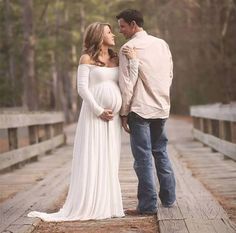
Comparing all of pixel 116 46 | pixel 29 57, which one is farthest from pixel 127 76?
pixel 116 46

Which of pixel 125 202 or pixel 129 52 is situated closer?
pixel 129 52

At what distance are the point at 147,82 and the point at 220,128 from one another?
22.0 feet

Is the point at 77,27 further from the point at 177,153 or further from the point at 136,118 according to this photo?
the point at 136,118

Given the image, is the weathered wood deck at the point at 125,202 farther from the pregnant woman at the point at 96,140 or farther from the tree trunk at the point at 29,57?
the tree trunk at the point at 29,57

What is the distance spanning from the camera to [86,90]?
580cm

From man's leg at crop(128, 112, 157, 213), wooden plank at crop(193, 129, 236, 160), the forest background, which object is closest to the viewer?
man's leg at crop(128, 112, 157, 213)

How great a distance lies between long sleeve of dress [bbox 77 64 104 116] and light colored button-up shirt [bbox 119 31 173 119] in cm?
24

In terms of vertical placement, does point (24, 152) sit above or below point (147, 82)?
below

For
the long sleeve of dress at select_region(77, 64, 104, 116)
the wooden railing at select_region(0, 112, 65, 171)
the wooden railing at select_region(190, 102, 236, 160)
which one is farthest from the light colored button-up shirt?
the wooden railing at select_region(0, 112, 65, 171)

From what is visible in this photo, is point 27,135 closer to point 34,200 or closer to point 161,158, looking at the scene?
point 34,200

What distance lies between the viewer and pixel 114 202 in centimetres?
583

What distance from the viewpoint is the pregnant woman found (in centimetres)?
579

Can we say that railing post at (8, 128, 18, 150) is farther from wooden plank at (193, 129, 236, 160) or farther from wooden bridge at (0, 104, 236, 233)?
wooden plank at (193, 129, 236, 160)

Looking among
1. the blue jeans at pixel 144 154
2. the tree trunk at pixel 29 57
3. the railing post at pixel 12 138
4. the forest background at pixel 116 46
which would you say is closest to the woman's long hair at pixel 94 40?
the blue jeans at pixel 144 154
